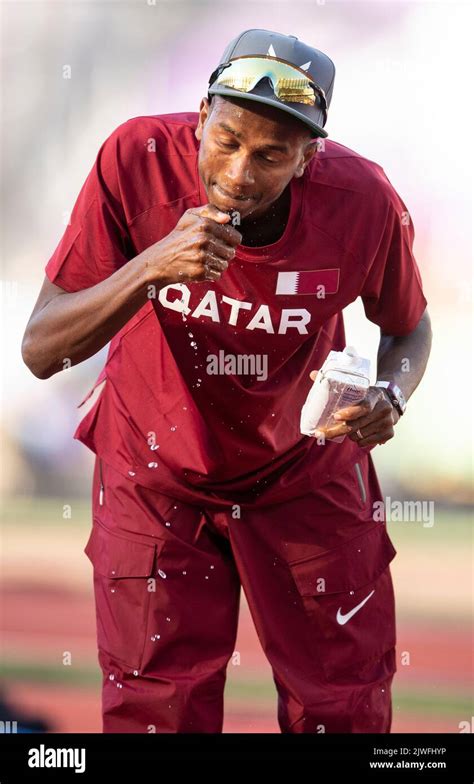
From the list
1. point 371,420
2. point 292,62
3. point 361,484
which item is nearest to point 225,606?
point 361,484

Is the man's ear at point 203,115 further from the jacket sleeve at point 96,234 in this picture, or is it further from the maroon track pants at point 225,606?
the maroon track pants at point 225,606

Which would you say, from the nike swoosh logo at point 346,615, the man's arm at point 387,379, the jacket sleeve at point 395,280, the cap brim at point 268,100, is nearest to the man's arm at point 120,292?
the cap brim at point 268,100

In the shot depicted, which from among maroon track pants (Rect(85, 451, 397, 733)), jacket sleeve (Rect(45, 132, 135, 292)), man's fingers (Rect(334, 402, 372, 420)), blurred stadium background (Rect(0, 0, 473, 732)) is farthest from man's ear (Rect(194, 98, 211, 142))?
blurred stadium background (Rect(0, 0, 473, 732))

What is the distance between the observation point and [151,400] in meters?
2.51

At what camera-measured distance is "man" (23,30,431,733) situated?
7.36 feet

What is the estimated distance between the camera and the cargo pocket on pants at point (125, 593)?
248 cm

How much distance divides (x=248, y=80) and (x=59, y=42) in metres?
2.18

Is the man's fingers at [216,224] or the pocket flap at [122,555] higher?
the man's fingers at [216,224]

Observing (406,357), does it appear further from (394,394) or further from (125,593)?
(125,593)

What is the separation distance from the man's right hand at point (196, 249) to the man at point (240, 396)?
13 centimetres

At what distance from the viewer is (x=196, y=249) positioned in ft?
6.55

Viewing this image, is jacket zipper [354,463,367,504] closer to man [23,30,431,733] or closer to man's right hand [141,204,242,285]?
man [23,30,431,733]

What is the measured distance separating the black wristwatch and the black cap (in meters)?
0.55

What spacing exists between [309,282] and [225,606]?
2.37ft
